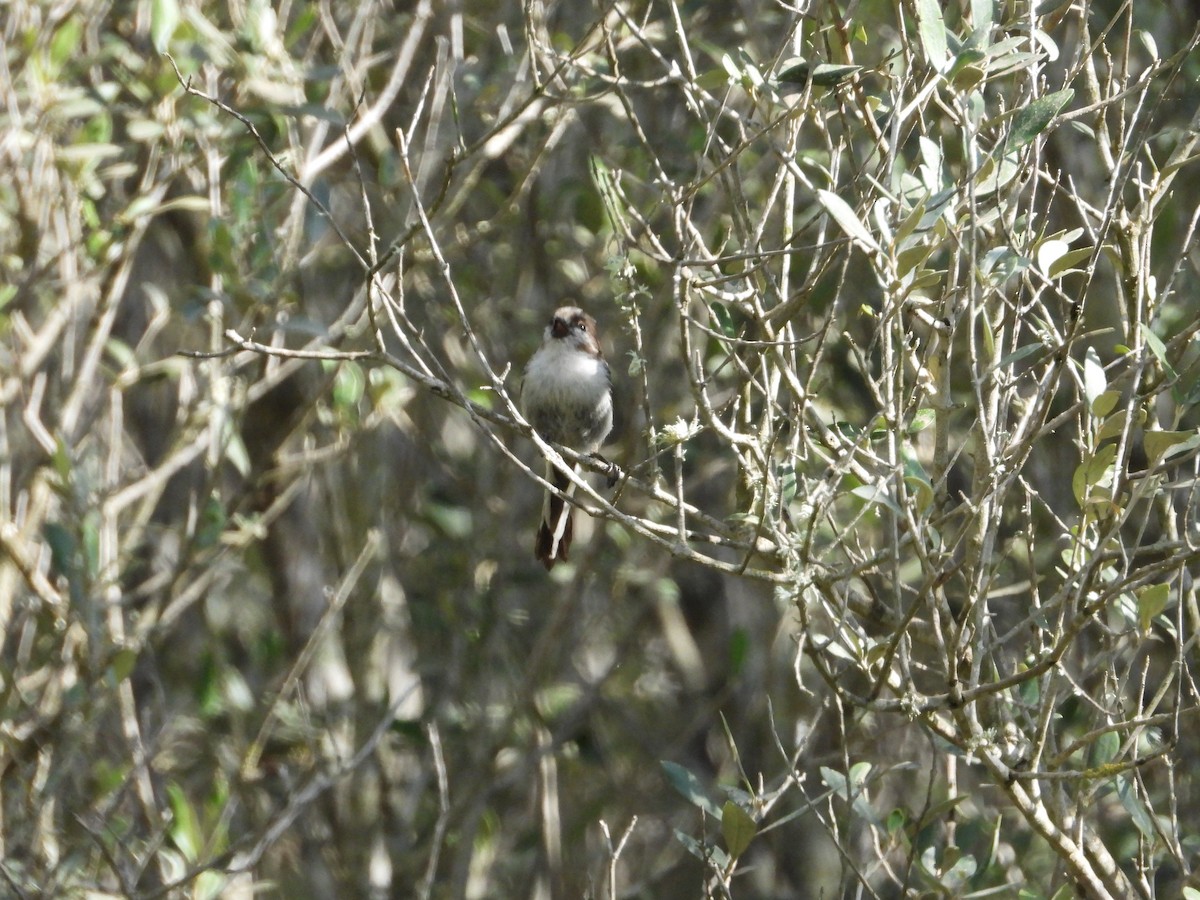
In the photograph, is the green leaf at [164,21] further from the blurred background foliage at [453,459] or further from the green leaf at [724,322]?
the green leaf at [724,322]

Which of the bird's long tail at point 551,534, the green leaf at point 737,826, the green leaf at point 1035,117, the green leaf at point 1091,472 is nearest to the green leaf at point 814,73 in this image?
the green leaf at point 1035,117

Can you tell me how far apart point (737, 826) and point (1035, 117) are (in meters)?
1.48

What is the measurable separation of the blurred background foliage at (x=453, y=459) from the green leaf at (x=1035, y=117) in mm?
264

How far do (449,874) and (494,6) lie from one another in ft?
12.4

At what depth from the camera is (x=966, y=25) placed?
292 cm

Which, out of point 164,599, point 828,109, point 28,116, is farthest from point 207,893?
point 828,109

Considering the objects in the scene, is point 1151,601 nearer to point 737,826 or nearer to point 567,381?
point 737,826

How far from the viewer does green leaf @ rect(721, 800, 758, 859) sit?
3.00 m

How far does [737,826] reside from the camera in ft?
9.86

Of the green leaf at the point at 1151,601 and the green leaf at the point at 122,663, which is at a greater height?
the green leaf at the point at 1151,601

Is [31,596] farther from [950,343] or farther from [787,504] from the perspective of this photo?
[950,343]

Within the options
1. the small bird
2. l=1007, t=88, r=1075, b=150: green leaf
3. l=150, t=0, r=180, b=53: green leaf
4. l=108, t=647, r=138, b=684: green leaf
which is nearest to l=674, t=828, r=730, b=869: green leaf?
l=1007, t=88, r=1075, b=150: green leaf

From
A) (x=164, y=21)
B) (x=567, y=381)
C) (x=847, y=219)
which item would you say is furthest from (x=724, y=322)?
(x=164, y=21)

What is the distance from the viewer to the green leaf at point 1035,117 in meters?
2.49
